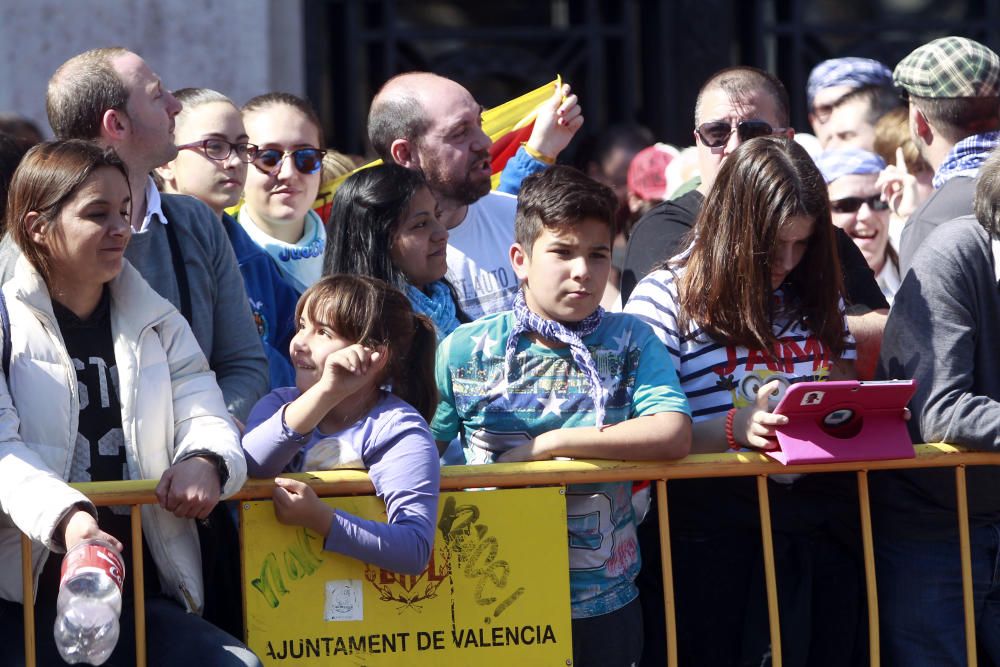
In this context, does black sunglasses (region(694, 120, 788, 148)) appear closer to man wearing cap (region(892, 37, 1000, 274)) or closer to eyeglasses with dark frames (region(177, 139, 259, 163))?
man wearing cap (region(892, 37, 1000, 274))

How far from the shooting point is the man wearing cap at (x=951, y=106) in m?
4.45

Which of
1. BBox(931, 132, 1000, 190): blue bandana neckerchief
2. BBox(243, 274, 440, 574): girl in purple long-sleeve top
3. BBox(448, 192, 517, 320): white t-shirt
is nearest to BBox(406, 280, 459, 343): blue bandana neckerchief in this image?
BBox(448, 192, 517, 320): white t-shirt

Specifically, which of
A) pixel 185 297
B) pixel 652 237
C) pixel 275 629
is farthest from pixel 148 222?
pixel 652 237

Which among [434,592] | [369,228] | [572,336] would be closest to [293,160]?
[369,228]

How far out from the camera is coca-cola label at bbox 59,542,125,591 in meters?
2.94

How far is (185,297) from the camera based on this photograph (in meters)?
3.91

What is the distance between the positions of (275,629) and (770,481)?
4.27 ft

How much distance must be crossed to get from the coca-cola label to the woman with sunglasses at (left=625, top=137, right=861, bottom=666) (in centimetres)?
146

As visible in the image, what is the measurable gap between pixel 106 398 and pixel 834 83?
392 centimetres

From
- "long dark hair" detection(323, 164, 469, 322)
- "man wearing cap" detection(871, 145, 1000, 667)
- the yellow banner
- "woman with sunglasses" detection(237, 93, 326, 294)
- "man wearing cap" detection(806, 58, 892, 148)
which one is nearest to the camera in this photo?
the yellow banner

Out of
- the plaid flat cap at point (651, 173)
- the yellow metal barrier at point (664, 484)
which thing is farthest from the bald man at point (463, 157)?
the yellow metal barrier at point (664, 484)

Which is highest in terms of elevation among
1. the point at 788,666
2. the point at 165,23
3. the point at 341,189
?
the point at 165,23

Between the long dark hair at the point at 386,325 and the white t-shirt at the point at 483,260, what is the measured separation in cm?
99

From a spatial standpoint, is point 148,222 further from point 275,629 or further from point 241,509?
point 275,629
